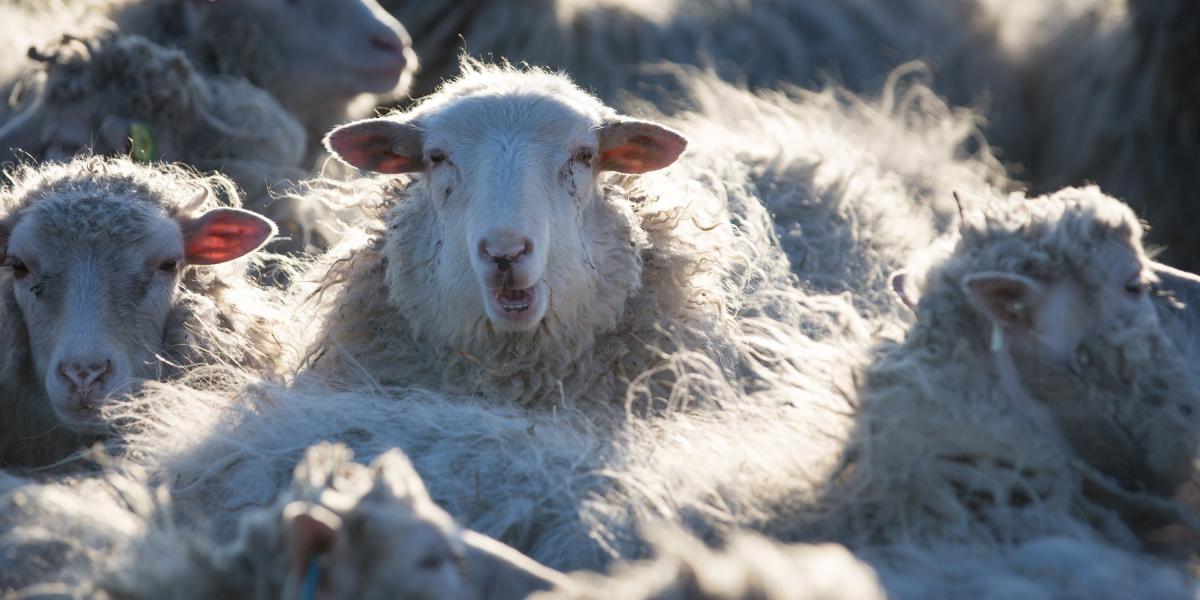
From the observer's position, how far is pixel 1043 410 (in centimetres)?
285

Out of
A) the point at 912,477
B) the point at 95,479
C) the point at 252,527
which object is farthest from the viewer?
the point at 95,479

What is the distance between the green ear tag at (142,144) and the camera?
5262 millimetres

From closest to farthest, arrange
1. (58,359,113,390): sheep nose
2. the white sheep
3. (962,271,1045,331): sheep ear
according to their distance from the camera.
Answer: (962,271,1045,331): sheep ear
(58,359,113,390): sheep nose
the white sheep

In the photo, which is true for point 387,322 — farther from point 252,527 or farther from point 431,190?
point 252,527

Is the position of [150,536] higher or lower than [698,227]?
lower

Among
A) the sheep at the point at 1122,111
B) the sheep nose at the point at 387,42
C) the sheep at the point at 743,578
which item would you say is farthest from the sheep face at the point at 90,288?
the sheep at the point at 1122,111

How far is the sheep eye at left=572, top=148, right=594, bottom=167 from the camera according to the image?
421cm

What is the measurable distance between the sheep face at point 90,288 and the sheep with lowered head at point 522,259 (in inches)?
21.0

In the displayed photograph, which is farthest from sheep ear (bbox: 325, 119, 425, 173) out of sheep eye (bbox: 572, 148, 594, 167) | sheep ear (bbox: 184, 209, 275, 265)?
sheep eye (bbox: 572, 148, 594, 167)

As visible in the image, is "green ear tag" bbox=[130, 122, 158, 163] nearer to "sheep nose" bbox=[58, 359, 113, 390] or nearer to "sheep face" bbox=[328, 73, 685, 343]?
"sheep face" bbox=[328, 73, 685, 343]

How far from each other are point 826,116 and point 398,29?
213 cm

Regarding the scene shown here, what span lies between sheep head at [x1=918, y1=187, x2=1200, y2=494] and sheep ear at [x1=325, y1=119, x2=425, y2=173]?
1975mm

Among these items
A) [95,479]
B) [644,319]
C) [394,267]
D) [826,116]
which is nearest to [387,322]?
[394,267]

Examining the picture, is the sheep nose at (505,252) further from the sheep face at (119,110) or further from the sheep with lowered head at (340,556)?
the sheep face at (119,110)
